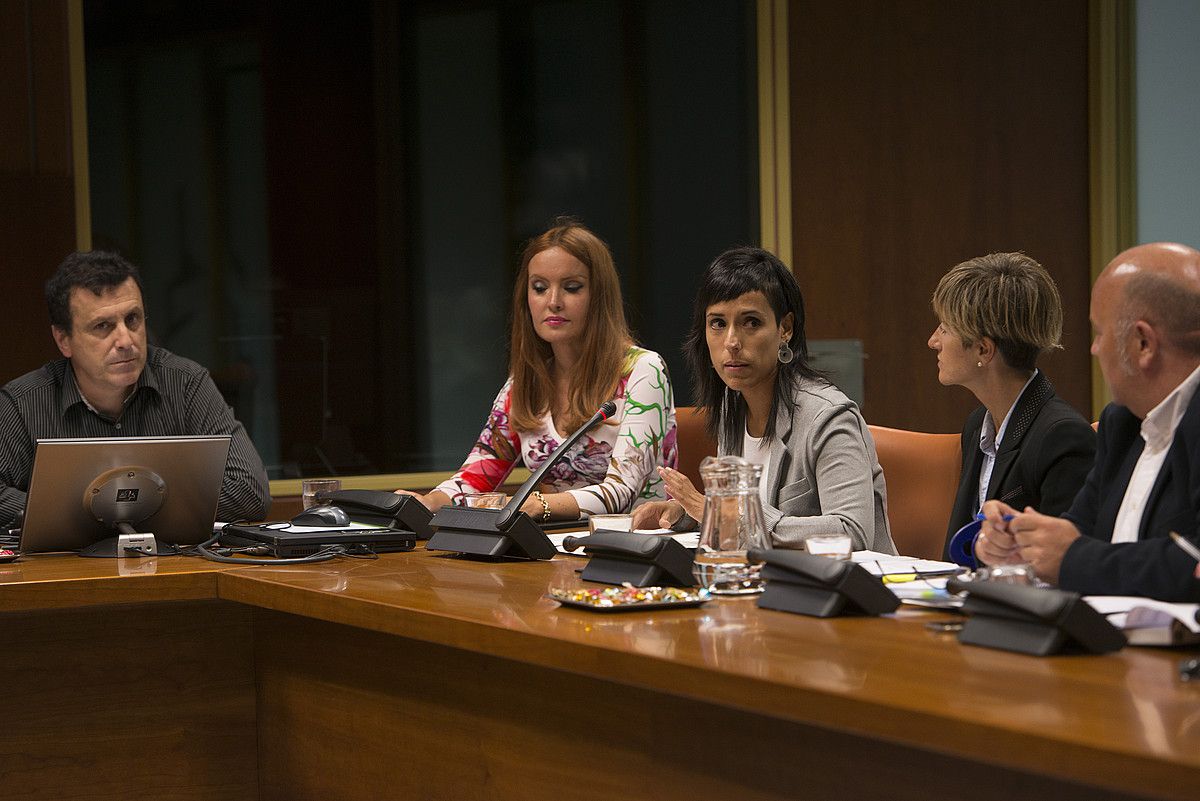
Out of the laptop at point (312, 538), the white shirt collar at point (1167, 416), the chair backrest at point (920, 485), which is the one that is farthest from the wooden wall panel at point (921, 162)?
the white shirt collar at point (1167, 416)

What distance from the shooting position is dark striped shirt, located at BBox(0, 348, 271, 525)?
9.37 feet

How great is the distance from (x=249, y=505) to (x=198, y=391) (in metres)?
0.33

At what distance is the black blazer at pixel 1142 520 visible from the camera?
1.47 m

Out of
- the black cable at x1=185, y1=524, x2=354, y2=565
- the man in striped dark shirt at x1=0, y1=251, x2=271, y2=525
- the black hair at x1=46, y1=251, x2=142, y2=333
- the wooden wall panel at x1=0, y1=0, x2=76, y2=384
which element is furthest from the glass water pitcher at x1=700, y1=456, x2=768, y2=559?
the wooden wall panel at x1=0, y1=0, x2=76, y2=384

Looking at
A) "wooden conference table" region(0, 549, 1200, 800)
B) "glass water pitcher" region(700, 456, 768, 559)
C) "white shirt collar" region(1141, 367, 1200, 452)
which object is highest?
"white shirt collar" region(1141, 367, 1200, 452)

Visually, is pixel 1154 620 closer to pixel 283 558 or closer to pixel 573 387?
pixel 283 558

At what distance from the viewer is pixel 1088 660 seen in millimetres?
1226

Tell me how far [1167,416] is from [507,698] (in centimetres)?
93

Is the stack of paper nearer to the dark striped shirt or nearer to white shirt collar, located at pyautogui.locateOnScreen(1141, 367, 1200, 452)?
white shirt collar, located at pyautogui.locateOnScreen(1141, 367, 1200, 452)

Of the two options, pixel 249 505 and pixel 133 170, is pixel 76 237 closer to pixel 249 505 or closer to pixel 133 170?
pixel 133 170

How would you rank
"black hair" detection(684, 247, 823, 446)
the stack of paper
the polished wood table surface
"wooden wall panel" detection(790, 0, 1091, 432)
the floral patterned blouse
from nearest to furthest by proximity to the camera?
the polished wood table surface
the stack of paper
"black hair" detection(684, 247, 823, 446)
the floral patterned blouse
"wooden wall panel" detection(790, 0, 1091, 432)

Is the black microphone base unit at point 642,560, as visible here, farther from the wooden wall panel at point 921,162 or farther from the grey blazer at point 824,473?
the wooden wall panel at point 921,162

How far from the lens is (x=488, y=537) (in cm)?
215

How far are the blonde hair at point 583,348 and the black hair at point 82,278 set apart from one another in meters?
0.90
